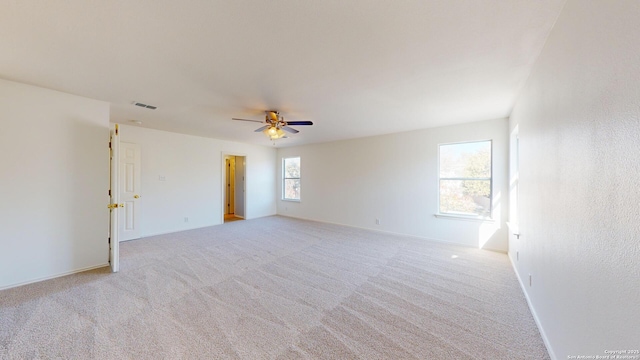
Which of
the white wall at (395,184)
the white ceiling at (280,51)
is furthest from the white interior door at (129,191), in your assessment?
the white wall at (395,184)

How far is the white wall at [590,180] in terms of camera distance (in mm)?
849

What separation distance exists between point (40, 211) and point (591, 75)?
5178 millimetres

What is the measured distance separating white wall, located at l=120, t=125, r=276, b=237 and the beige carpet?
1552 millimetres

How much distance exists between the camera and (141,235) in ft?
15.1

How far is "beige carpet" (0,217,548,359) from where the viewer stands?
5.41 feet

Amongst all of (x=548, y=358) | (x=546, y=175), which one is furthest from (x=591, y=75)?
(x=548, y=358)

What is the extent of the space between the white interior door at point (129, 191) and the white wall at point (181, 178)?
0.32 feet

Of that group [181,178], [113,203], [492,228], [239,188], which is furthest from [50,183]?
[492,228]

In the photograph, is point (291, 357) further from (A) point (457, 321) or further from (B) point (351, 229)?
(B) point (351, 229)

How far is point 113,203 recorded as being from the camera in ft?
9.84

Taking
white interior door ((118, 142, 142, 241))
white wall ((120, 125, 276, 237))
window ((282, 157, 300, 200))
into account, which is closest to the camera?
white interior door ((118, 142, 142, 241))

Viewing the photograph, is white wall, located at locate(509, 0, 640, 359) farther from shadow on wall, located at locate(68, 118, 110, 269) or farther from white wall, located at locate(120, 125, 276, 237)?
white wall, located at locate(120, 125, 276, 237)

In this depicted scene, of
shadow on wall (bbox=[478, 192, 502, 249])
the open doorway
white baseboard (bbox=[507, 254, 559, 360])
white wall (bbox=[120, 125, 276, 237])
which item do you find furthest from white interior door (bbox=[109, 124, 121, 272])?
shadow on wall (bbox=[478, 192, 502, 249])

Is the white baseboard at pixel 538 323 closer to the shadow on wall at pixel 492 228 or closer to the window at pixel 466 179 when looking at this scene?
the shadow on wall at pixel 492 228
